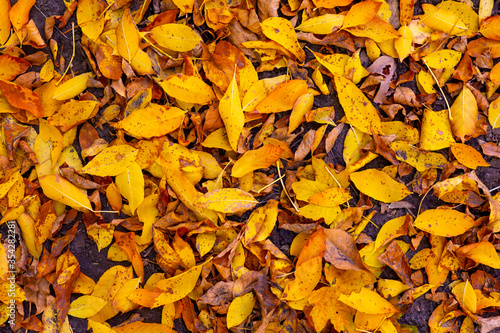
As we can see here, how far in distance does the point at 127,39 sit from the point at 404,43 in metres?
0.88

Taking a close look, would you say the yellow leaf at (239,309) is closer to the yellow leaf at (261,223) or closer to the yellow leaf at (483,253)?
the yellow leaf at (261,223)

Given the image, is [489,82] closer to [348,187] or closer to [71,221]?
[348,187]

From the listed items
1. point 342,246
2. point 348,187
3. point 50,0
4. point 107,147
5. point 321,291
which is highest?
point 50,0

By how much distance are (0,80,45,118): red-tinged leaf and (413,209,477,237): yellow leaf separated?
1.27m

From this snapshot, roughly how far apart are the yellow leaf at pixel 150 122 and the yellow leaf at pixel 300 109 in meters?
0.36

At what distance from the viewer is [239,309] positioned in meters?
1.12

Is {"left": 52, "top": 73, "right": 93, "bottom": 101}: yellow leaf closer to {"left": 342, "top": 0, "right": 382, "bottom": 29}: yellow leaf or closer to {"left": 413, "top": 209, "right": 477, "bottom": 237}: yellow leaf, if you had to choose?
{"left": 342, "top": 0, "right": 382, "bottom": 29}: yellow leaf

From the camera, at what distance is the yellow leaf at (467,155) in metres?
1.14

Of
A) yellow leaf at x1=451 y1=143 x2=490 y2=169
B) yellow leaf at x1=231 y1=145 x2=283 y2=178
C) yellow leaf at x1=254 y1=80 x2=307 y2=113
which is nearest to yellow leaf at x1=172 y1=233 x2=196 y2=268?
yellow leaf at x1=231 y1=145 x2=283 y2=178

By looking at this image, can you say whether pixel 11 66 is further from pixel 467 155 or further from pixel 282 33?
pixel 467 155

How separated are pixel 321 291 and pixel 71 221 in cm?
84

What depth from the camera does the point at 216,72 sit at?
3.68 feet

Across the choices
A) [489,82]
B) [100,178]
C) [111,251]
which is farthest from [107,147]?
[489,82]

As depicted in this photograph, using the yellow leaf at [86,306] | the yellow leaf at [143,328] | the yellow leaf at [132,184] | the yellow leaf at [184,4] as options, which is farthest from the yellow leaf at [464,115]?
the yellow leaf at [86,306]
